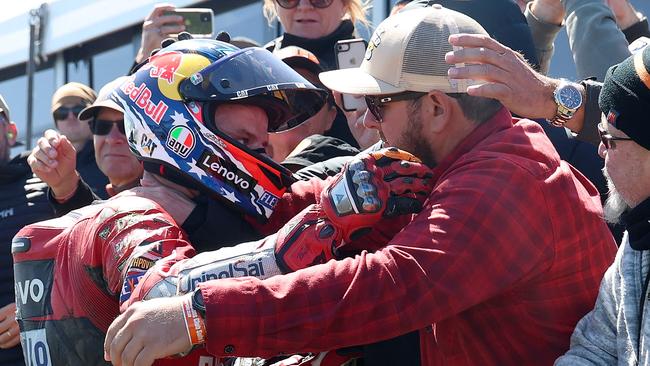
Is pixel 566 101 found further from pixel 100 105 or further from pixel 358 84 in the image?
pixel 100 105

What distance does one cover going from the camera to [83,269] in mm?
3686

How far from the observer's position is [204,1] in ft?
29.2

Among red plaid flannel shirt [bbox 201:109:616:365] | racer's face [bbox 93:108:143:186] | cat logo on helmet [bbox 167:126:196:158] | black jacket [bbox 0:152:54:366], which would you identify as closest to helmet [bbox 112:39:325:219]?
cat logo on helmet [bbox 167:126:196:158]

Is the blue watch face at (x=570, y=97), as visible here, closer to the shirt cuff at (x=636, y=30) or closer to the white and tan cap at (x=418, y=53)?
the white and tan cap at (x=418, y=53)

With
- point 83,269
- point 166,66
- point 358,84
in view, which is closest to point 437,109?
point 358,84

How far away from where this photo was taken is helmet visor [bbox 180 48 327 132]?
149 inches

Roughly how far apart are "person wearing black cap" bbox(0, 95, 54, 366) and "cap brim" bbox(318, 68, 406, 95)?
9.65 feet

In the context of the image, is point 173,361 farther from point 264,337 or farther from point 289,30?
point 289,30

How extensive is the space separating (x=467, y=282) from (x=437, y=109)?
697 mm

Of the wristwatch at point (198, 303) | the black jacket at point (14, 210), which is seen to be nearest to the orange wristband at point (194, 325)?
the wristwatch at point (198, 303)

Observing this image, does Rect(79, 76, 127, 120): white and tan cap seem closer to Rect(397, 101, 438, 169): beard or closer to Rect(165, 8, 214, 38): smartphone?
Rect(165, 8, 214, 38): smartphone

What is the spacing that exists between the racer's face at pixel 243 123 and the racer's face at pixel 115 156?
5.67 feet

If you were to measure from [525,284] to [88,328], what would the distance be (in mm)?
1483

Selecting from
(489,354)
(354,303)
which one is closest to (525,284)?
(489,354)
